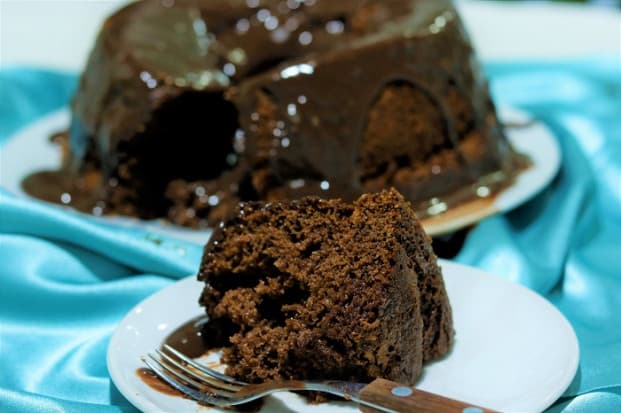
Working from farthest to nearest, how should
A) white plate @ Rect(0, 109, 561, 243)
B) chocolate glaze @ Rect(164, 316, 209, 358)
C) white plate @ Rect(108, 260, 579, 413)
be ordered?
1. white plate @ Rect(0, 109, 561, 243)
2. chocolate glaze @ Rect(164, 316, 209, 358)
3. white plate @ Rect(108, 260, 579, 413)

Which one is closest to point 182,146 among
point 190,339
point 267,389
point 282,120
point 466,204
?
point 282,120

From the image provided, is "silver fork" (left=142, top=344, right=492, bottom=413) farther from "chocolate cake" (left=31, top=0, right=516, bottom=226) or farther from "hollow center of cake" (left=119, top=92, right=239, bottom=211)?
"hollow center of cake" (left=119, top=92, right=239, bottom=211)

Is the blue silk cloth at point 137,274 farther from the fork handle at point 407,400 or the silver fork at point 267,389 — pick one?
the fork handle at point 407,400

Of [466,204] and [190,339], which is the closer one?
[190,339]

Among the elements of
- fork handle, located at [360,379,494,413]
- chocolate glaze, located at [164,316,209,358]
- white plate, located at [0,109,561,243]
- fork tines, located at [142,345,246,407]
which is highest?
fork handle, located at [360,379,494,413]

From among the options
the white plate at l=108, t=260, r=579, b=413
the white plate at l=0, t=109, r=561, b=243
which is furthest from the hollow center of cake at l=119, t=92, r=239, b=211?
the white plate at l=108, t=260, r=579, b=413

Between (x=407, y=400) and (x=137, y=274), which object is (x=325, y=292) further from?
(x=137, y=274)
